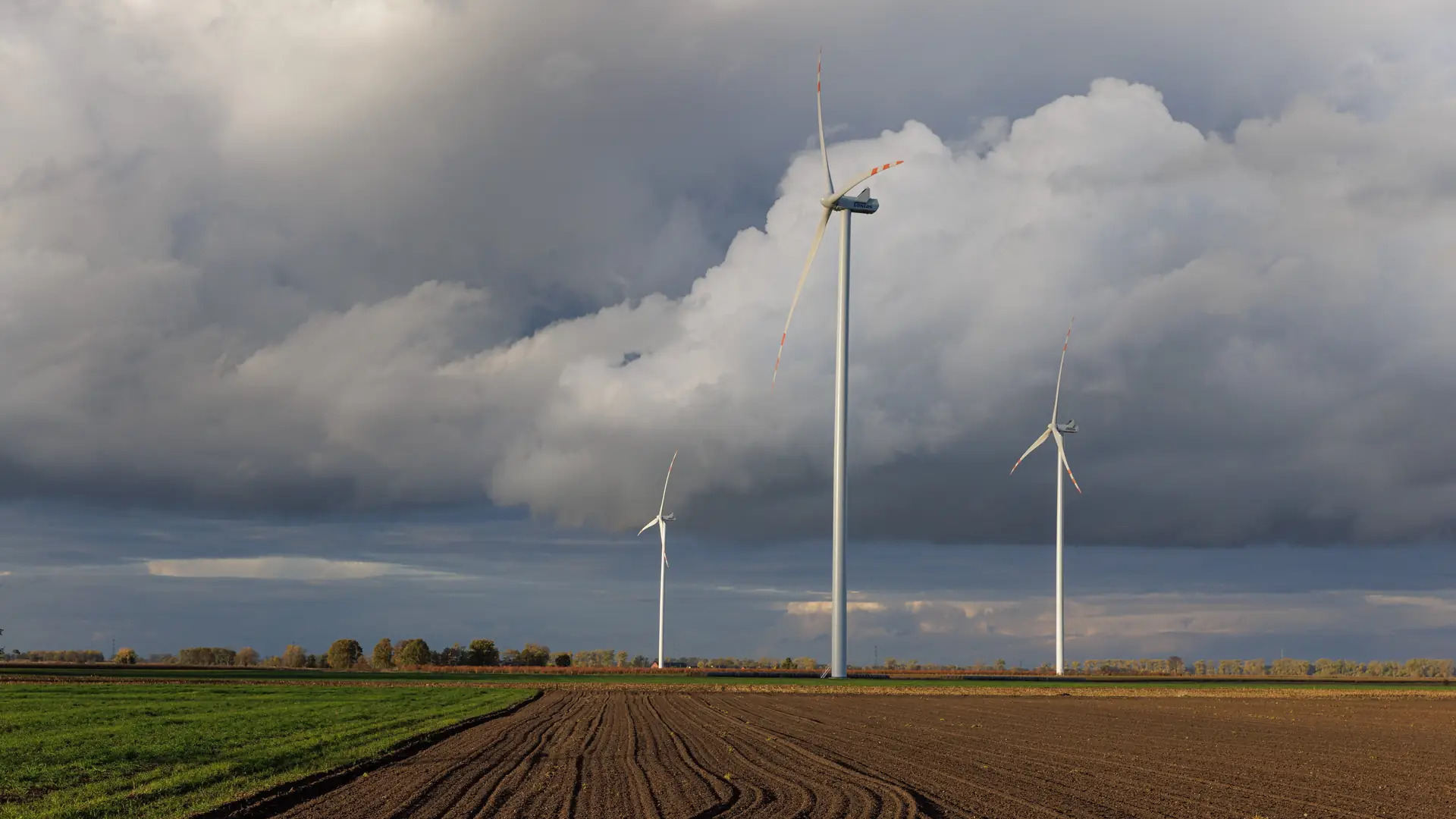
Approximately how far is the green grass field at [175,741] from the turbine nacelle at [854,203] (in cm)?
5094

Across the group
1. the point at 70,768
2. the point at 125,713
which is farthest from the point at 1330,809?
the point at 125,713

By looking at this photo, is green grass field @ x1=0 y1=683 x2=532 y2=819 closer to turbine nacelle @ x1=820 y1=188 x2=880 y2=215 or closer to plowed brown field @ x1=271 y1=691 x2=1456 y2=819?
plowed brown field @ x1=271 y1=691 x2=1456 y2=819

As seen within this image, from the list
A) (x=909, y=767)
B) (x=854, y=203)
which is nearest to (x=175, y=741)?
(x=909, y=767)

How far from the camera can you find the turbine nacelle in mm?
98875

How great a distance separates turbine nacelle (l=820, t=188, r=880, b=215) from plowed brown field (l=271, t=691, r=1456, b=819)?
48065mm

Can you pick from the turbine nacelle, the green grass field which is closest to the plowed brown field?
the green grass field

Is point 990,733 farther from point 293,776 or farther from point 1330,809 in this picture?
point 293,776

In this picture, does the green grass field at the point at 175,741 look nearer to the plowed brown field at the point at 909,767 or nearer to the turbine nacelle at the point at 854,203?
the plowed brown field at the point at 909,767

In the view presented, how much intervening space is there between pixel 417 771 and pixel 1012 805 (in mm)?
18388

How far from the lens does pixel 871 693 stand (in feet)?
316

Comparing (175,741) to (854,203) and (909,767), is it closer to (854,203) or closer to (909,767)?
(909,767)

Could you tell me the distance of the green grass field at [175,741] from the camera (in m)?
28.5

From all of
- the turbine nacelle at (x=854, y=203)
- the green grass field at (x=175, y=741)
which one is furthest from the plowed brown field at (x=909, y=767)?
the turbine nacelle at (x=854, y=203)

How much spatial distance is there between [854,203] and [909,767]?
230 feet
